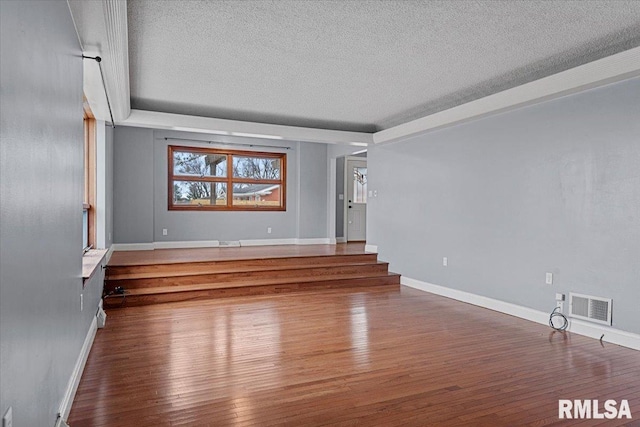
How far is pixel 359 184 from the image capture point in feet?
31.8

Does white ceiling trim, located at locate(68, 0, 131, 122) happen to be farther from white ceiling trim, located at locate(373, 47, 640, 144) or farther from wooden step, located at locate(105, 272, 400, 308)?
white ceiling trim, located at locate(373, 47, 640, 144)

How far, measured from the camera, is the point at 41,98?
5.76ft

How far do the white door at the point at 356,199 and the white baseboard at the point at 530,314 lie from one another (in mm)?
3383

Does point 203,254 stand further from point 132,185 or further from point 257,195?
point 257,195

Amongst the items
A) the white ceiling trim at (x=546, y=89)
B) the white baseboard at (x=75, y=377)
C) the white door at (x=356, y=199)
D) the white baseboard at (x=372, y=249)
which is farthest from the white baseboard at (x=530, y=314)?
the white baseboard at (x=75, y=377)

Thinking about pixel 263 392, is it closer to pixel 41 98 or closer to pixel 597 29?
pixel 41 98

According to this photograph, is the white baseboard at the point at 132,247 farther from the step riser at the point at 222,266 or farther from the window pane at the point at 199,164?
the step riser at the point at 222,266

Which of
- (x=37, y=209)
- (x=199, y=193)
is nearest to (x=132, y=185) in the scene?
(x=199, y=193)

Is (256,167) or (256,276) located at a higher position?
(256,167)

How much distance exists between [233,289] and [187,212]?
2924 mm

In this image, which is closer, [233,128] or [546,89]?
[546,89]

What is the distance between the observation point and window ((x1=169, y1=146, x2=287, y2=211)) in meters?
7.81

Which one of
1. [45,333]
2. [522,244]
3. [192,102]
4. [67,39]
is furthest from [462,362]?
[192,102]

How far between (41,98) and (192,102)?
3837 millimetres
